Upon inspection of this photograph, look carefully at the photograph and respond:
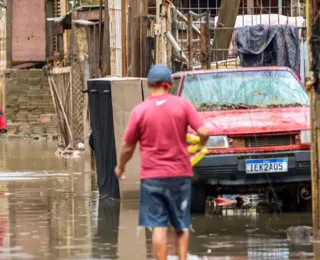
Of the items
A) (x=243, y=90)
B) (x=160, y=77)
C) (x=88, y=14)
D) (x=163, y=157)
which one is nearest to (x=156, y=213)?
(x=163, y=157)

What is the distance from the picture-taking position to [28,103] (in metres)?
51.3

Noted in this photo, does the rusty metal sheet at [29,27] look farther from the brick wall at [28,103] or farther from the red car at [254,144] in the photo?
the red car at [254,144]

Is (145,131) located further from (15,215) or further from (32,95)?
(32,95)

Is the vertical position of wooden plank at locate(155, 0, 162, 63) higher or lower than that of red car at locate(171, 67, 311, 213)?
higher

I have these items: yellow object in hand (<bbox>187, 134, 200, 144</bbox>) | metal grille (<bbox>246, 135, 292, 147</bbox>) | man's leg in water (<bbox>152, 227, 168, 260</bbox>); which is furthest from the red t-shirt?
metal grille (<bbox>246, 135, 292, 147</bbox>)

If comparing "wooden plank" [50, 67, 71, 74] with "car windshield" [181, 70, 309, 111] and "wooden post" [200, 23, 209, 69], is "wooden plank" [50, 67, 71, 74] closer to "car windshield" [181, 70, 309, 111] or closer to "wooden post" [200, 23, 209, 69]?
"wooden post" [200, 23, 209, 69]

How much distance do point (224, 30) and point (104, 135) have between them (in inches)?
224

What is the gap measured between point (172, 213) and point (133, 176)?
6.33 meters

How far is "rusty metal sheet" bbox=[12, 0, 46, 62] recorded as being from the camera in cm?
5522

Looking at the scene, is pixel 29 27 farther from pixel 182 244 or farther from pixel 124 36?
pixel 182 244

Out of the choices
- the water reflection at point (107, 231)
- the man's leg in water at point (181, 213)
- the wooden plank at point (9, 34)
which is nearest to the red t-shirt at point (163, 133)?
the man's leg in water at point (181, 213)

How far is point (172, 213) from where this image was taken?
29.2 ft

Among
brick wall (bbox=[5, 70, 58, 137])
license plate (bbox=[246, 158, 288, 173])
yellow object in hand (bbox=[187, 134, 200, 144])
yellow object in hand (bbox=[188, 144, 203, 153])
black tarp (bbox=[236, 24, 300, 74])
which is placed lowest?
brick wall (bbox=[5, 70, 58, 137])

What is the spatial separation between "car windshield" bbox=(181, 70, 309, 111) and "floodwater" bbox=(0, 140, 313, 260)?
1.38 meters
